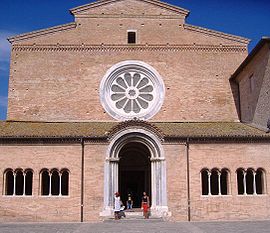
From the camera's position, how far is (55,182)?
862 inches

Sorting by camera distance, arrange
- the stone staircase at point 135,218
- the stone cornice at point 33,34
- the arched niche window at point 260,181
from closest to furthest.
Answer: the stone staircase at point 135,218 → the arched niche window at point 260,181 → the stone cornice at point 33,34

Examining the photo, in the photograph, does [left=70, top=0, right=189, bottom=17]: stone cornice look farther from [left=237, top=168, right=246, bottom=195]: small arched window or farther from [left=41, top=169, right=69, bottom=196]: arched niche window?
[left=237, top=168, right=246, bottom=195]: small arched window

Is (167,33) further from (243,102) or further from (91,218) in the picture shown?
(91,218)

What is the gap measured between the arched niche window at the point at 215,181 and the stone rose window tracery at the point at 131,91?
5.39 meters

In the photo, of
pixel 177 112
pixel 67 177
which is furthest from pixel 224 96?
pixel 67 177

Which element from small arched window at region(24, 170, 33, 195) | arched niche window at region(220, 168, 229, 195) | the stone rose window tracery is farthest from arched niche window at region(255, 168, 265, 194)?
small arched window at region(24, 170, 33, 195)

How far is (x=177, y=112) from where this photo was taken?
2500 centimetres

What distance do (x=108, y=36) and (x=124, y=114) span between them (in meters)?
5.11

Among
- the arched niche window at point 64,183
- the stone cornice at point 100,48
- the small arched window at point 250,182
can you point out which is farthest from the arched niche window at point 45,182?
the small arched window at point 250,182

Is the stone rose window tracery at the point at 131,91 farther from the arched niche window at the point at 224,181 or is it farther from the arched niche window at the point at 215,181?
the arched niche window at the point at 224,181

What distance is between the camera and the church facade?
2067 cm

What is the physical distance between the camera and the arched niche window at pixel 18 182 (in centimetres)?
2081

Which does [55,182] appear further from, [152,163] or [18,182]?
[152,163]

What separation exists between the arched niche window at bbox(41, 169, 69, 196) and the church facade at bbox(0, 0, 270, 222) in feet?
0.21
